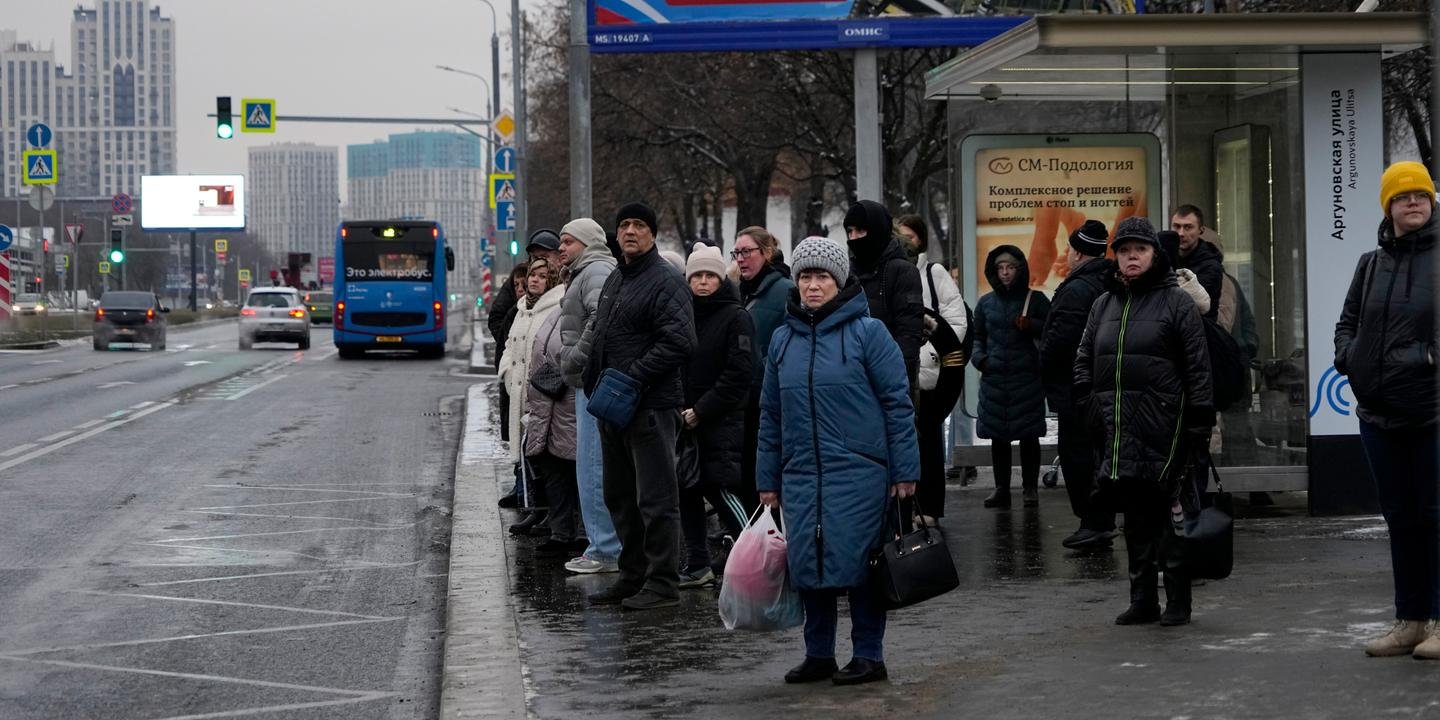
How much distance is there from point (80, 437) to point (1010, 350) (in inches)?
425

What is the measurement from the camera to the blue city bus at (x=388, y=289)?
135ft

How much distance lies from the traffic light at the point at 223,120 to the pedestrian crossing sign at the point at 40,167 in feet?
22.2

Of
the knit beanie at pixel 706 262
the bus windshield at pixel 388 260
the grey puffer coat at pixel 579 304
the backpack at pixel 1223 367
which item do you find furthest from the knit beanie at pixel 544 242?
the bus windshield at pixel 388 260

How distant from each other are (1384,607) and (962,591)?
1.87m

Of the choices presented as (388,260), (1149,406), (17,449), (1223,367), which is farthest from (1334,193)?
(388,260)

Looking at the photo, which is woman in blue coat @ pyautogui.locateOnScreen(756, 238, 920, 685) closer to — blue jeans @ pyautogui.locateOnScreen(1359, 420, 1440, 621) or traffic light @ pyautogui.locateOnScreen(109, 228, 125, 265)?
blue jeans @ pyautogui.locateOnScreen(1359, 420, 1440, 621)

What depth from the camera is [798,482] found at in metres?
6.70

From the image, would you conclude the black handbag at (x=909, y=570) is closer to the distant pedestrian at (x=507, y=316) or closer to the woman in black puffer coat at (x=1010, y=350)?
the woman in black puffer coat at (x=1010, y=350)

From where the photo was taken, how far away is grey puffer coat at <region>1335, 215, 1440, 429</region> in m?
6.72

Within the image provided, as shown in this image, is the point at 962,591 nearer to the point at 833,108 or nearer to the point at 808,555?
the point at 808,555

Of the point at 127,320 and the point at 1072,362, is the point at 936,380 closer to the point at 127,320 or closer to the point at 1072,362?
the point at 1072,362

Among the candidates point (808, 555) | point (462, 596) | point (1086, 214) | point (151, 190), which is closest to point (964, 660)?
point (808, 555)

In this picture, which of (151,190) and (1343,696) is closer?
(1343,696)

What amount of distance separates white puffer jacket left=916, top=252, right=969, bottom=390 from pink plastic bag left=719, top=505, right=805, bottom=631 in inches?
168
